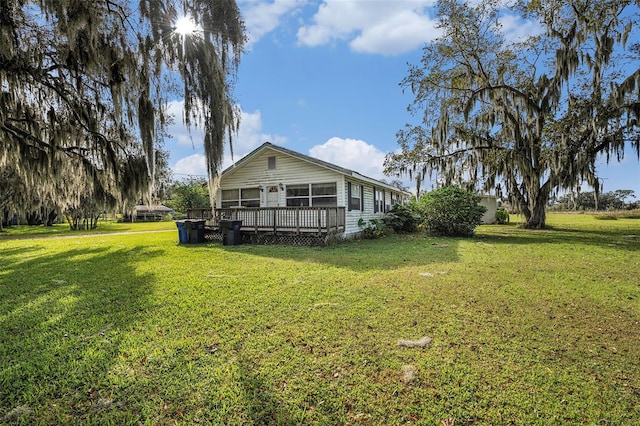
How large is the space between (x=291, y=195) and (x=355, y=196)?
115 inches

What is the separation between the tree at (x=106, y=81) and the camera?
5801 millimetres

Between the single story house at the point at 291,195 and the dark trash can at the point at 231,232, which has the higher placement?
the single story house at the point at 291,195

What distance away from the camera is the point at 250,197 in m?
14.1

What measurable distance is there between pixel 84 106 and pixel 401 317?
27.6ft

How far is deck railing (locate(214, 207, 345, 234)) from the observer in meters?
11.1

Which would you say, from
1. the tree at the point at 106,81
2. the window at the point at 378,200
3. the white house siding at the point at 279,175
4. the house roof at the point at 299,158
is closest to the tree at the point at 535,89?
the window at the point at 378,200

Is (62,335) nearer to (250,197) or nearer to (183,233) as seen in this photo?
(183,233)

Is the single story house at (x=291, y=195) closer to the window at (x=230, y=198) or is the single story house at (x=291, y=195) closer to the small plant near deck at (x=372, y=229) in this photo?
the window at (x=230, y=198)

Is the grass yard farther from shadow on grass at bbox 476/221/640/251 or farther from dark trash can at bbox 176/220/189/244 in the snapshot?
dark trash can at bbox 176/220/189/244

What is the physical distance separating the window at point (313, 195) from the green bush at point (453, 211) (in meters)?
4.69

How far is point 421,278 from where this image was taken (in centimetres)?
577

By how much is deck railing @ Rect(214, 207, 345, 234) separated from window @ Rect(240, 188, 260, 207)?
161 cm

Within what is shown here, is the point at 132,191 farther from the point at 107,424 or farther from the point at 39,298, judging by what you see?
the point at 107,424

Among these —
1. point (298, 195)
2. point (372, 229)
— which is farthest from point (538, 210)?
point (298, 195)
